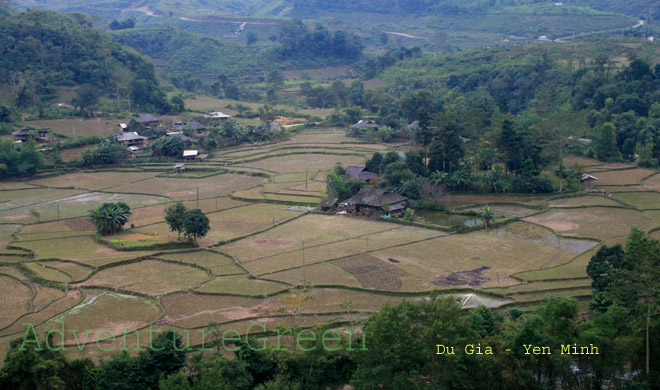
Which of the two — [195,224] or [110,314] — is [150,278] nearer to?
[110,314]

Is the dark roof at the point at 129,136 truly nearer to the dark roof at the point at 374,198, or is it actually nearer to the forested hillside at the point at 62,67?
the forested hillside at the point at 62,67

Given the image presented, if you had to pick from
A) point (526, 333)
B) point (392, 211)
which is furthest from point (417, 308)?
point (392, 211)

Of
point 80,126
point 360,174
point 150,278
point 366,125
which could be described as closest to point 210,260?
point 150,278

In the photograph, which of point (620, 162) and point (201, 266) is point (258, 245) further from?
point (620, 162)

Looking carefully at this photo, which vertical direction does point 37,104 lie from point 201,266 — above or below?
above

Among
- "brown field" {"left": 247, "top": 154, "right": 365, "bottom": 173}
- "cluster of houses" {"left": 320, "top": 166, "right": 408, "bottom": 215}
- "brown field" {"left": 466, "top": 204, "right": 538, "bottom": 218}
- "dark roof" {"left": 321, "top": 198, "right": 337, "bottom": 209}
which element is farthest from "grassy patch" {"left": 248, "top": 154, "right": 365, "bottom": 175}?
"brown field" {"left": 466, "top": 204, "right": 538, "bottom": 218}
